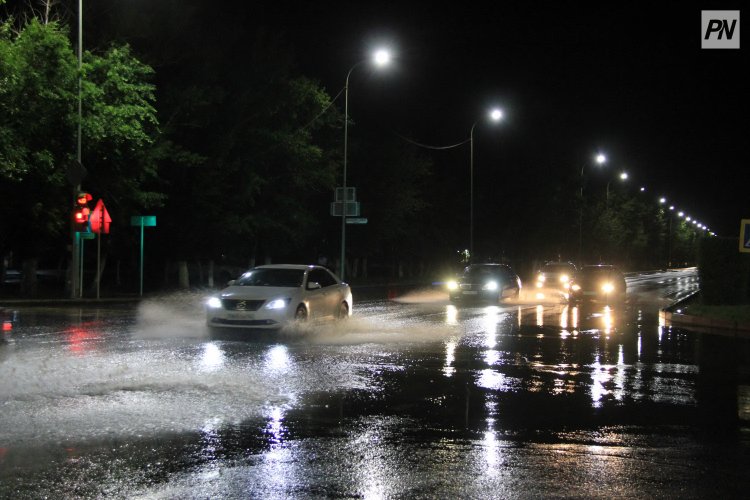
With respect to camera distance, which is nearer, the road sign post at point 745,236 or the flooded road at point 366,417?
the flooded road at point 366,417

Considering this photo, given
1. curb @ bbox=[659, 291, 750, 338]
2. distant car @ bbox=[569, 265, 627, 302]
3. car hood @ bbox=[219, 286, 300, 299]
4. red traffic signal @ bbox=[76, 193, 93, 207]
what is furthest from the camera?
distant car @ bbox=[569, 265, 627, 302]

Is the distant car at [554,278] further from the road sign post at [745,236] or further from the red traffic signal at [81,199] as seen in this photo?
the red traffic signal at [81,199]

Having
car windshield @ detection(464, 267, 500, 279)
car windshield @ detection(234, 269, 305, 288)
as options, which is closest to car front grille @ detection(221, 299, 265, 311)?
car windshield @ detection(234, 269, 305, 288)

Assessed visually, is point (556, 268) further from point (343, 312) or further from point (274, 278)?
point (274, 278)

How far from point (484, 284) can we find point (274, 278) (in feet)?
45.3

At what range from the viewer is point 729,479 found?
592 cm

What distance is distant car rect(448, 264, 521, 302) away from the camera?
28891mm

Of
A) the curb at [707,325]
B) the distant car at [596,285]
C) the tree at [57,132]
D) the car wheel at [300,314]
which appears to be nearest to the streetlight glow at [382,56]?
the tree at [57,132]

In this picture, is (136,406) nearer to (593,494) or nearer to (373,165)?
(593,494)

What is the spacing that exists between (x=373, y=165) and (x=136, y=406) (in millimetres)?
42203

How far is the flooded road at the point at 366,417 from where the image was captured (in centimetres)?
582

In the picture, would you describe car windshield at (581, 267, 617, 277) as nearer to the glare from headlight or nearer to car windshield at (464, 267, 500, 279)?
car windshield at (464, 267, 500, 279)

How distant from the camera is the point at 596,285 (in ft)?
100

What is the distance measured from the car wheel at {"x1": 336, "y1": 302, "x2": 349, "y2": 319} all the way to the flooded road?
169cm
